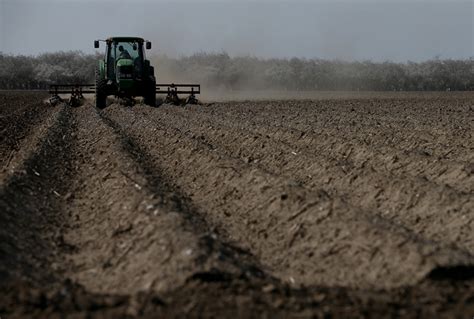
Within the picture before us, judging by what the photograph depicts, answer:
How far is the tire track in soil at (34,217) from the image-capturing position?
7.22 meters

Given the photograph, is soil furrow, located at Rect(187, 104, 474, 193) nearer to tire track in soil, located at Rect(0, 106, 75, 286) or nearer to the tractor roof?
tire track in soil, located at Rect(0, 106, 75, 286)

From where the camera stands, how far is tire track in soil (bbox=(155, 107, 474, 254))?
898 centimetres

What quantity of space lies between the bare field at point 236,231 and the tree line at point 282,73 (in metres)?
58.0

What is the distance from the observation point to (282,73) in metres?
77.3

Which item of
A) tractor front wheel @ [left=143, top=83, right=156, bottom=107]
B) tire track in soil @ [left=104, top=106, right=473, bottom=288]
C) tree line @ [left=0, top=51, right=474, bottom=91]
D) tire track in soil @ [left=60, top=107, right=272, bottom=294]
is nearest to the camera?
tire track in soil @ [left=60, top=107, right=272, bottom=294]

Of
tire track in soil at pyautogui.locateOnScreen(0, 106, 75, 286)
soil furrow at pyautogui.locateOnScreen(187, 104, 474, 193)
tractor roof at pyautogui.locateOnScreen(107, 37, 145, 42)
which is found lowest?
tire track in soil at pyautogui.locateOnScreen(0, 106, 75, 286)

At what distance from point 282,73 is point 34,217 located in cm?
6892

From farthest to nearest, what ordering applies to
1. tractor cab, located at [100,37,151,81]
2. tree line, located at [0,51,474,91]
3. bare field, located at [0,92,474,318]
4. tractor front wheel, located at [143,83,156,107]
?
tree line, located at [0,51,474,91] → tractor front wheel, located at [143,83,156,107] → tractor cab, located at [100,37,151,81] → bare field, located at [0,92,474,318]

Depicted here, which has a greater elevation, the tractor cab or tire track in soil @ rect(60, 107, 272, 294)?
the tractor cab

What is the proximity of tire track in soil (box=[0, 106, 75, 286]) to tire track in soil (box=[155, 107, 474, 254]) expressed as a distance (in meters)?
Answer: 3.59

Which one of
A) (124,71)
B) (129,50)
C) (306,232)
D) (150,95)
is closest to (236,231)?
(306,232)

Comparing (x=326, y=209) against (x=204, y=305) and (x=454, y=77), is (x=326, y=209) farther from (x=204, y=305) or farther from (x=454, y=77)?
(x=454, y=77)

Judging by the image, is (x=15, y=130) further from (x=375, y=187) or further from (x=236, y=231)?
(x=236, y=231)

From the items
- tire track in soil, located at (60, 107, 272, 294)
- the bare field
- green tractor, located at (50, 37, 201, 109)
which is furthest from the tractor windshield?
tire track in soil, located at (60, 107, 272, 294)
